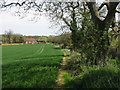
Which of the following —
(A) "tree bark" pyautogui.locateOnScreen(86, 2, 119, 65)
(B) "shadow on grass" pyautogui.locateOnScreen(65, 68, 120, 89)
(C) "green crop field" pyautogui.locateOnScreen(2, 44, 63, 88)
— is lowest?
(C) "green crop field" pyautogui.locateOnScreen(2, 44, 63, 88)

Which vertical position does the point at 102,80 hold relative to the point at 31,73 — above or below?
above

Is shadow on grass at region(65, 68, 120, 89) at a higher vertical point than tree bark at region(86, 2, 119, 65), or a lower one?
lower

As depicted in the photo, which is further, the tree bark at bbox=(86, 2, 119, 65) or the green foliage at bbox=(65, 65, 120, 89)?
the tree bark at bbox=(86, 2, 119, 65)

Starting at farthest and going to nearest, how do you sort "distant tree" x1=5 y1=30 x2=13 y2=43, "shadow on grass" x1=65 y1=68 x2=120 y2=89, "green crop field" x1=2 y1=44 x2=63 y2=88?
1. "distant tree" x1=5 y1=30 x2=13 y2=43
2. "green crop field" x1=2 y1=44 x2=63 y2=88
3. "shadow on grass" x1=65 y1=68 x2=120 y2=89

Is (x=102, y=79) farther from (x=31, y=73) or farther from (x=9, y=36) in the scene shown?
(x=9, y=36)

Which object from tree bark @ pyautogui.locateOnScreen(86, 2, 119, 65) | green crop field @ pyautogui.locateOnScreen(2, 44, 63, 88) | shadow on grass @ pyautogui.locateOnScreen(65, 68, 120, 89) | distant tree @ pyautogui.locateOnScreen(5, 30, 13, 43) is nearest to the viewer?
shadow on grass @ pyautogui.locateOnScreen(65, 68, 120, 89)

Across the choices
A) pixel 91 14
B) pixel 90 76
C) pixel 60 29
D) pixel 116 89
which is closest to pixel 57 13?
pixel 60 29

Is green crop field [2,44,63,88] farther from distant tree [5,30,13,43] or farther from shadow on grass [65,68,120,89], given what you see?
distant tree [5,30,13,43]

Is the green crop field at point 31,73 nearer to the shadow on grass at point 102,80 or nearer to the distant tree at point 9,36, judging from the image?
the shadow on grass at point 102,80

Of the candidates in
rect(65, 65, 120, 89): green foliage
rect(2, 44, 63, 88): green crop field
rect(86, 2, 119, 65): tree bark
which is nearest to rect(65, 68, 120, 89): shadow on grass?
rect(65, 65, 120, 89): green foliage

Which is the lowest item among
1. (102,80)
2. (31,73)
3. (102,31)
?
(31,73)

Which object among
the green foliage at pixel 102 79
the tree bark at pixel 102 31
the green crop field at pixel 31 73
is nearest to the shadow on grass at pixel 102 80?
the green foliage at pixel 102 79

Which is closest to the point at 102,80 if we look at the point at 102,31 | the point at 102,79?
the point at 102,79

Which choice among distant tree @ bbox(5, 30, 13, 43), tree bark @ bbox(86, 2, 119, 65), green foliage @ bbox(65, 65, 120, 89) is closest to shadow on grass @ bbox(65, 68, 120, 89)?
green foliage @ bbox(65, 65, 120, 89)
